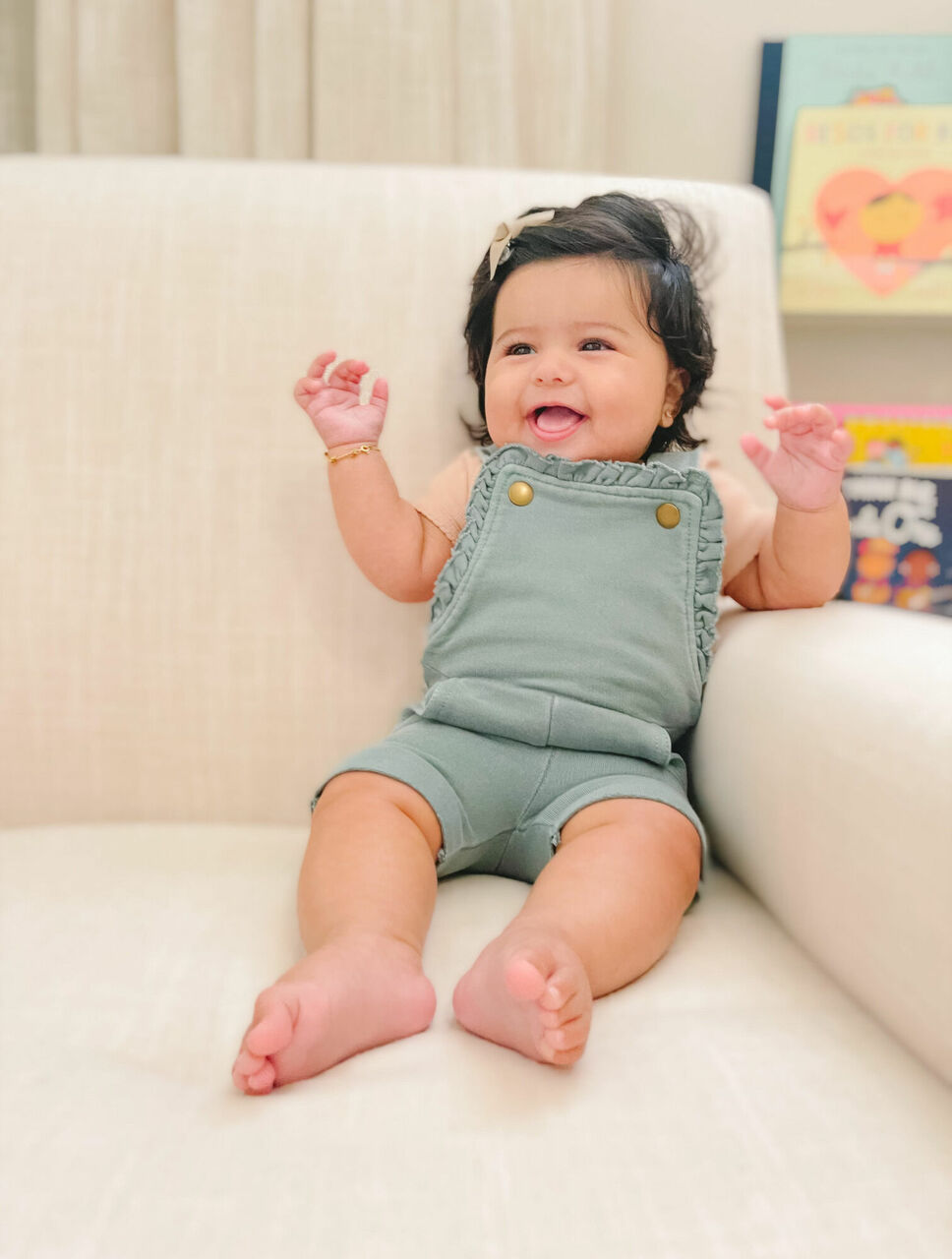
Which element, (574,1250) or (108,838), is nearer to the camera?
(574,1250)

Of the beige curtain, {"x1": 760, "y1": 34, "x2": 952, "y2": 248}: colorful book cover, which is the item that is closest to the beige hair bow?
the beige curtain

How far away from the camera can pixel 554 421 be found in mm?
858

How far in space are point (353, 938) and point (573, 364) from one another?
49 centimetres

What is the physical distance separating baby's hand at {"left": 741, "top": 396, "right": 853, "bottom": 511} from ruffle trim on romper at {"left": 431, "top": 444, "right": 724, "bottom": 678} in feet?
0.19

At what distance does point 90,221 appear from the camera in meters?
0.93

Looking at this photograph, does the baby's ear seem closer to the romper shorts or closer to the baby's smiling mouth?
the baby's smiling mouth

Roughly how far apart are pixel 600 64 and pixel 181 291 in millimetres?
759

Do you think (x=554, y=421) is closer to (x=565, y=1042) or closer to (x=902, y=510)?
(x=565, y=1042)

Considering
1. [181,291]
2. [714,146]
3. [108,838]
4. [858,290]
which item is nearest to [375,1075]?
[108,838]

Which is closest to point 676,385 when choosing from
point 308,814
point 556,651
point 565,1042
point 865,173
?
point 556,651

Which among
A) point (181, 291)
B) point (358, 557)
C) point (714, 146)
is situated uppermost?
point (714, 146)

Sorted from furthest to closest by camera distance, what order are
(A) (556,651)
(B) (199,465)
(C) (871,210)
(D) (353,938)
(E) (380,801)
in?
(C) (871,210) < (B) (199,465) < (A) (556,651) < (E) (380,801) < (D) (353,938)

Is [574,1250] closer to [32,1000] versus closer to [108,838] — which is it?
[32,1000]

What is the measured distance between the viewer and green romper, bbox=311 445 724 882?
0.76 meters
